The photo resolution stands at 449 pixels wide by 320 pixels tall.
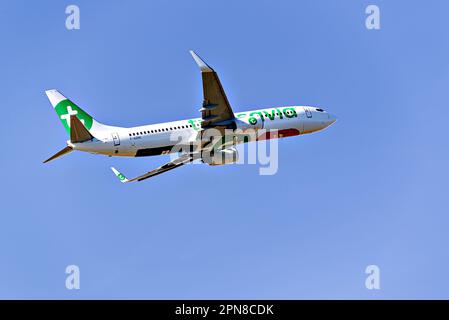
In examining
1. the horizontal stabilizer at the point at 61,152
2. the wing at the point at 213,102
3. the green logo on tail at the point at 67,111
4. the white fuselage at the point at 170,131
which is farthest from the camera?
the green logo on tail at the point at 67,111

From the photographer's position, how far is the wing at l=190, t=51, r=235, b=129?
59.4 metres

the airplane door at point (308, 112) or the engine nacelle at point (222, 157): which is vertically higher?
the airplane door at point (308, 112)

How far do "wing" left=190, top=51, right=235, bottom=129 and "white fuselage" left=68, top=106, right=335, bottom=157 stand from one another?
4.69 feet

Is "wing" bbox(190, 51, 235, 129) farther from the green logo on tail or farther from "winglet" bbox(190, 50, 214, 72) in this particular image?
the green logo on tail

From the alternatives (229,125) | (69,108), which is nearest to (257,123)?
(229,125)

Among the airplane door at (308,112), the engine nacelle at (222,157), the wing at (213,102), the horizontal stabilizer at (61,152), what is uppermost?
the airplane door at (308,112)

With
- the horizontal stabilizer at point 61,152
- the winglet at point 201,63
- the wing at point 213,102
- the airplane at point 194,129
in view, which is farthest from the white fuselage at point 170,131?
the winglet at point 201,63

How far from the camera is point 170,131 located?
208 ft

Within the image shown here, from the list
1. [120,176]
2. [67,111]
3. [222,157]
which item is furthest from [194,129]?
[67,111]

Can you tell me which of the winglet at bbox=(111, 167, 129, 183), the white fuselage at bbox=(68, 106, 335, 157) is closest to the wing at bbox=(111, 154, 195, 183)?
the winglet at bbox=(111, 167, 129, 183)

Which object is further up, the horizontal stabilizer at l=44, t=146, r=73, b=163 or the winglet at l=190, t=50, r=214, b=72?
the winglet at l=190, t=50, r=214, b=72

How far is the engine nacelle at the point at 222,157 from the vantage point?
6825 cm

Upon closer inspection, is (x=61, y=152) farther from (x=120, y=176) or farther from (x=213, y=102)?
(x=213, y=102)

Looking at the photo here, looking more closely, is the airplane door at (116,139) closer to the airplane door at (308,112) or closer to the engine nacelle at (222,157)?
the engine nacelle at (222,157)
